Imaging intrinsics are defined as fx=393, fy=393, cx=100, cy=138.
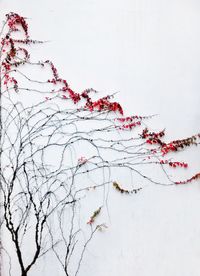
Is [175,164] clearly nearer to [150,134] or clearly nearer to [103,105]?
[150,134]

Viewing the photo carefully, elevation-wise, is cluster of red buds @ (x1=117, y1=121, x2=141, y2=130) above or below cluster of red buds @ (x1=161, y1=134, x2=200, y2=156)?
above

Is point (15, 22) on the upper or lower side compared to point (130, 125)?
upper

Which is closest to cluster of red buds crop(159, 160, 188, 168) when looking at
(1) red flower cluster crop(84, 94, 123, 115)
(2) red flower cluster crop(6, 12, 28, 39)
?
(1) red flower cluster crop(84, 94, 123, 115)

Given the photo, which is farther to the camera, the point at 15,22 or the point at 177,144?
the point at 177,144

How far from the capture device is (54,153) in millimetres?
2904

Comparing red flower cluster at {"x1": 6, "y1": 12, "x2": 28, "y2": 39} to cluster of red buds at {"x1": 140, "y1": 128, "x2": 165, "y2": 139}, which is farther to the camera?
cluster of red buds at {"x1": 140, "y1": 128, "x2": 165, "y2": 139}

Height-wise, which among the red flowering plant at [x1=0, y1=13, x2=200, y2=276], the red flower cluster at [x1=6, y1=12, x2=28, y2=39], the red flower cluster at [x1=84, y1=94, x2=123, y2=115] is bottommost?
the red flowering plant at [x1=0, y1=13, x2=200, y2=276]

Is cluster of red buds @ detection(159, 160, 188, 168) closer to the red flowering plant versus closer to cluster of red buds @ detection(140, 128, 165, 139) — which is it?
the red flowering plant

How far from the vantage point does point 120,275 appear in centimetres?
292

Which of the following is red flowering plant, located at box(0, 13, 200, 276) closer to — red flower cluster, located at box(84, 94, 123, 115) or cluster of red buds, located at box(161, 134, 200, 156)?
red flower cluster, located at box(84, 94, 123, 115)

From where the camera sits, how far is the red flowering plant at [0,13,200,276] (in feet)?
9.23

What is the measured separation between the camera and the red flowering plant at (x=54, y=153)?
111 inches

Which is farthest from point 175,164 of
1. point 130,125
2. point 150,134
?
point 130,125

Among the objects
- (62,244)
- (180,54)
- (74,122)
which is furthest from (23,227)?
(180,54)
